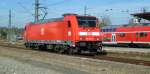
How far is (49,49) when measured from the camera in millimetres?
38031

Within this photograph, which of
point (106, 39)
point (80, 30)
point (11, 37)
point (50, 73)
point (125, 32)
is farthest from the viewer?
point (11, 37)

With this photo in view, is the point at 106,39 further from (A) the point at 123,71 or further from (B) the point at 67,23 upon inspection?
(A) the point at 123,71

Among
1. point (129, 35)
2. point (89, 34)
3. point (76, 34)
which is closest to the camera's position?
point (76, 34)

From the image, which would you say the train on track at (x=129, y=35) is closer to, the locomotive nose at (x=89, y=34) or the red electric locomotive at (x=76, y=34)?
the red electric locomotive at (x=76, y=34)

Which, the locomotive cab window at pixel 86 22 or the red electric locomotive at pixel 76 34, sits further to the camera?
the locomotive cab window at pixel 86 22

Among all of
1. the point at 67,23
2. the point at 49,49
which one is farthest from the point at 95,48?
the point at 49,49

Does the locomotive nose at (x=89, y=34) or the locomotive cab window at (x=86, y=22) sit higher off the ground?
the locomotive cab window at (x=86, y=22)

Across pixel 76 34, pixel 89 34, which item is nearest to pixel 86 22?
pixel 89 34

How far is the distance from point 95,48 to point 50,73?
15.0 meters

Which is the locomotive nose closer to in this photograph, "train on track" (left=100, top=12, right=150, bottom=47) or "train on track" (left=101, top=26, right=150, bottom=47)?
"train on track" (left=100, top=12, right=150, bottom=47)

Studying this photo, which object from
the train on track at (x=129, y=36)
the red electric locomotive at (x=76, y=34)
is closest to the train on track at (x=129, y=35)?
the train on track at (x=129, y=36)

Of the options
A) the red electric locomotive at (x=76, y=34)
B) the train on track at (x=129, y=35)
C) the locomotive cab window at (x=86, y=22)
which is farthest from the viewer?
the train on track at (x=129, y=35)

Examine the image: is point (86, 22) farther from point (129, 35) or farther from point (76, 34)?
point (129, 35)

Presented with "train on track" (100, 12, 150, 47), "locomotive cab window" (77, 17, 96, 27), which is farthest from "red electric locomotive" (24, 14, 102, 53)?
"train on track" (100, 12, 150, 47)
